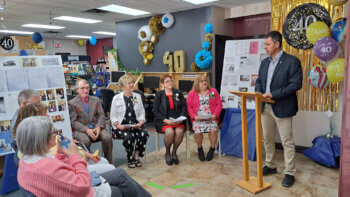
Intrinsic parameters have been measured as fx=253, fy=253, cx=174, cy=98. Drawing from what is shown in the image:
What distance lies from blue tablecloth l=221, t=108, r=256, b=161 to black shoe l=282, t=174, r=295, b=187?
86 centimetres

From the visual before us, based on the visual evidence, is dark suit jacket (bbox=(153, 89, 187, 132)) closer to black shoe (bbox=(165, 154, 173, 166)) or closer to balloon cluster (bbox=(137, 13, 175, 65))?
black shoe (bbox=(165, 154, 173, 166))

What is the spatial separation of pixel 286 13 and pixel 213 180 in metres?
2.55

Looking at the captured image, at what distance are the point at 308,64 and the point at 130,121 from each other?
2.57 metres

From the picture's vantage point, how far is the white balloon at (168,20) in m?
6.07

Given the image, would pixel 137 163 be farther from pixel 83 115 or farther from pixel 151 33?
pixel 151 33

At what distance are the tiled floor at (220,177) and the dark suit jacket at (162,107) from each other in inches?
23.1

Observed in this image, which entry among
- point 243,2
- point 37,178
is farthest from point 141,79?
point 37,178

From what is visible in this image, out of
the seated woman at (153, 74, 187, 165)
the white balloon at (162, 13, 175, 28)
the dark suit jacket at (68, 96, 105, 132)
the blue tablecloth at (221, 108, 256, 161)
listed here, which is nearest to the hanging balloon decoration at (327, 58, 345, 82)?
the blue tablecloth at (221, 108, 256, 161)

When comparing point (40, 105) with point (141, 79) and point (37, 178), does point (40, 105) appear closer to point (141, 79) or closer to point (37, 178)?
point (37, 178)

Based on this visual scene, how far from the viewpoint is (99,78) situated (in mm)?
7961

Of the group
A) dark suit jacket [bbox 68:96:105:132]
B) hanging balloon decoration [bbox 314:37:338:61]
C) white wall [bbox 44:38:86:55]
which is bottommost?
dark suit jacket [bbox 68:96:105:132]

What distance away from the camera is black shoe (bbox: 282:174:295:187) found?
2710mm

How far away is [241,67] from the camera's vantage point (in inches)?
150

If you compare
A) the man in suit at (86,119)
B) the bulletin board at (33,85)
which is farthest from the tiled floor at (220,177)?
the bulletin board at (33,85)
